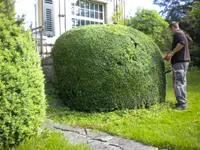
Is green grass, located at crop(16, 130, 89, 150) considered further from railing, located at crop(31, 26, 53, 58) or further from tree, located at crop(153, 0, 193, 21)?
tree, located at crop(153, 0, 193, 21)

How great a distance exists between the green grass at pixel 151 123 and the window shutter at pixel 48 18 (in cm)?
554

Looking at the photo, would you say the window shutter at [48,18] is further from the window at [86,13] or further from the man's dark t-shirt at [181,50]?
the man's dark t-shirt at [181,50]

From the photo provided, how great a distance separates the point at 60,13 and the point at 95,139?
820 cm

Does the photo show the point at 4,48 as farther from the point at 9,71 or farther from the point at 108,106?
the point at 108,106

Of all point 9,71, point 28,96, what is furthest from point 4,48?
point 28,96

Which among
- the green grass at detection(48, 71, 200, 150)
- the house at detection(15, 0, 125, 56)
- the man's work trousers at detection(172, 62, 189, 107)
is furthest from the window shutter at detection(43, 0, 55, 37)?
the man's work trousers at detection(172, 62, 189, 107)

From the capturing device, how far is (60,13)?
1083 cm

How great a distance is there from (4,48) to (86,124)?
199 centimetres

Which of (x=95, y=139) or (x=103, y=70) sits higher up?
(x=103, y=70)

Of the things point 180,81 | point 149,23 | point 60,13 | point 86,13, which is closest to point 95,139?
point 180,81

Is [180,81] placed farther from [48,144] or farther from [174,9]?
[174,9]

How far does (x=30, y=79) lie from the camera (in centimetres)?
310

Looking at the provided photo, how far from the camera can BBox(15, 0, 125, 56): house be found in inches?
343

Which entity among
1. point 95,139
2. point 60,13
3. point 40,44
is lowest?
point 95,139
